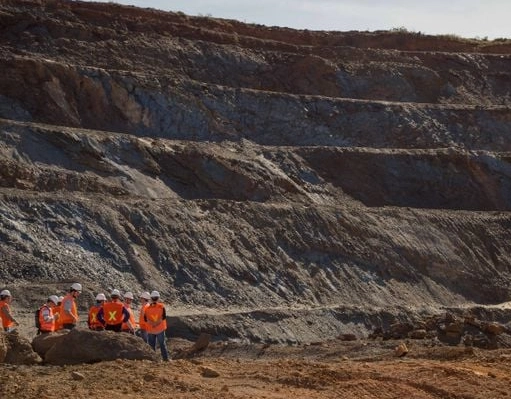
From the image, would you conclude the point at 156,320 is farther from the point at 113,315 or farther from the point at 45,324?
the point at 45,324

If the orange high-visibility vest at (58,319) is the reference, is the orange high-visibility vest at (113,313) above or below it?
above

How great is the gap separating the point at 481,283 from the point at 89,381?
22247 mm

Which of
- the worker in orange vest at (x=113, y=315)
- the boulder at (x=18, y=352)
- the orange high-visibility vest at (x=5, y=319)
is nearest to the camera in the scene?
the boulder at (x=18, y=352)

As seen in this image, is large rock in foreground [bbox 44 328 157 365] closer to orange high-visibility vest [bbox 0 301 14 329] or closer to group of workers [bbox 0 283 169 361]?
orange high-visibility vest [bbox 0 301 14 329]

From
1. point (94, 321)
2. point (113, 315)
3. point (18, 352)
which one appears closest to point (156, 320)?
point (113, 315)

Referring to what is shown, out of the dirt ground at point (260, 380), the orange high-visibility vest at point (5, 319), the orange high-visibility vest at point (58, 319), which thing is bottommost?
the orange high-visibility vest at point (58, 319)

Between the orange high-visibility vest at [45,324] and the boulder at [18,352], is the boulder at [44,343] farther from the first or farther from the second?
the orange high-visibility vest at [45,324]

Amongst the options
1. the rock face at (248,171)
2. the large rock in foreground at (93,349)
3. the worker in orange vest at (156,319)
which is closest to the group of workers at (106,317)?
the worker in orange vest at (156,319)

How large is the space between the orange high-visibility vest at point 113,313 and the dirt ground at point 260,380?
2.72 m

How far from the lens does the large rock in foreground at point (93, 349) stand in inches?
589

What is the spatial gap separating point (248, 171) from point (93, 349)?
64.5ft

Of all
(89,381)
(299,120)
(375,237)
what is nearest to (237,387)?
(89,381)

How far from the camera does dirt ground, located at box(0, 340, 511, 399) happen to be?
41.3ft

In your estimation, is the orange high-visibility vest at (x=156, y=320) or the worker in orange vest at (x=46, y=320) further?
the orange high-visibility vest at (x=156, y=320)
